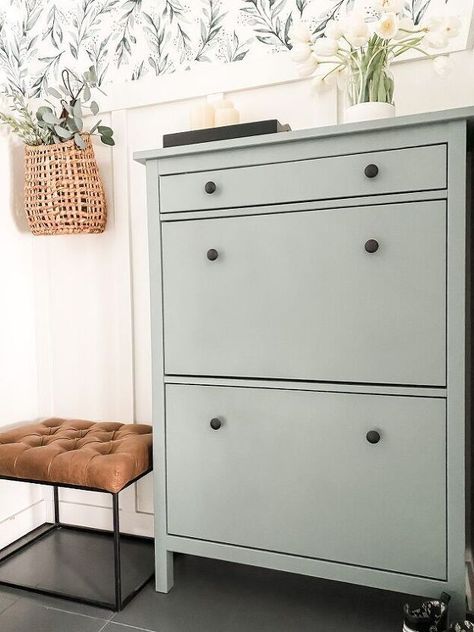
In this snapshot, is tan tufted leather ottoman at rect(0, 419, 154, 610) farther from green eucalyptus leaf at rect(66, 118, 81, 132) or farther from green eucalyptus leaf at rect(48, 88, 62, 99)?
green eucalyptus leaf at rect(48, 88, 62, 99)

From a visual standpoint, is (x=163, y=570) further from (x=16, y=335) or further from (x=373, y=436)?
(x=16, y=335)

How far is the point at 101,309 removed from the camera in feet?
6.84

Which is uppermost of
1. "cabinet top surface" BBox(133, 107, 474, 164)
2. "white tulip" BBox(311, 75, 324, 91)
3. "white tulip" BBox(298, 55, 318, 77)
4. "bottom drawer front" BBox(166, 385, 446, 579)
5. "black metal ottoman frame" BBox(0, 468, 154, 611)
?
"white tulip" BBox(298, 55, 318, 77)

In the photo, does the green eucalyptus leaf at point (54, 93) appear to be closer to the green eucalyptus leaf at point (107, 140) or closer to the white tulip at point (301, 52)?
the green eucalyptus leaf at point (107, 140)

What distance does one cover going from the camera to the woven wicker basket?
6.12 ft

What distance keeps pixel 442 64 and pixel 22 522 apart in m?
2.08

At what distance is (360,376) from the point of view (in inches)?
55.6

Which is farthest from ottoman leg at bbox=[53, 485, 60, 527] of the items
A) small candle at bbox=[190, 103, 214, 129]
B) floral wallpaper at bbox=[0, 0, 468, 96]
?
floral wallpaper at bbox=[0, 0, 468, 96]

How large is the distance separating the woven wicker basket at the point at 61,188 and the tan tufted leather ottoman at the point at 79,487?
0.71 meters

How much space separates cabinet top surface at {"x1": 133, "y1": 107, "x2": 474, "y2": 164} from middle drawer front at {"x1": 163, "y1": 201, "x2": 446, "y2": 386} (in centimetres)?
19

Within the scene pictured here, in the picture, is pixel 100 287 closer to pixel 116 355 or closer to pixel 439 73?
pixel 116 355

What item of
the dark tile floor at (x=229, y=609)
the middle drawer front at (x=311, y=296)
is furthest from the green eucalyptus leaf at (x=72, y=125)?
the dark tile floor at (x=229, y=609)

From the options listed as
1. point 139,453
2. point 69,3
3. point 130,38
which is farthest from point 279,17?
point 139,453

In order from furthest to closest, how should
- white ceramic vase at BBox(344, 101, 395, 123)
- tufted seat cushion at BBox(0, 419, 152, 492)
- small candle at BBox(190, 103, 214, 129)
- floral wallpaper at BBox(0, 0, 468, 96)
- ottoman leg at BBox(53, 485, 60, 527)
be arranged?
ottoman leg at BBox(53, 485, 60, 527) < floral wallpaper at BBox(0, 0, 468, 96) < small candle at BBox(190, 103, 214, 129) < tufted seat cushion at BBox(0, 419, 152, 492) < white ceramic vase at BBox(344, 101, 395, 123)
